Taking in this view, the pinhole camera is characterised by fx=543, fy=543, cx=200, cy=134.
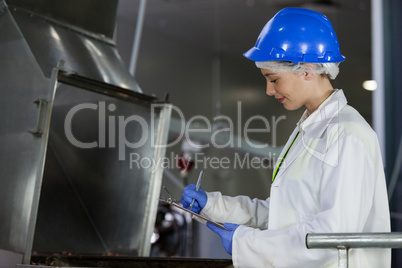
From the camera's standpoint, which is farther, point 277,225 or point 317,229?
point 277,225

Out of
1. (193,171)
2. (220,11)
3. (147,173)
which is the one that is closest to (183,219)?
(193,171)

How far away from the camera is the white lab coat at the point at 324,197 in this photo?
1261 millimetres

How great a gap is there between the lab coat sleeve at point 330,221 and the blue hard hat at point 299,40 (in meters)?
0.26

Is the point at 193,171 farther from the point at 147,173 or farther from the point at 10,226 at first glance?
the point at 10,226

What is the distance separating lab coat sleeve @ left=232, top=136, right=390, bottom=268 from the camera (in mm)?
1248

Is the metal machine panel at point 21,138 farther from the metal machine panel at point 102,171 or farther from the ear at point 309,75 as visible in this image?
the ear at point 309,75

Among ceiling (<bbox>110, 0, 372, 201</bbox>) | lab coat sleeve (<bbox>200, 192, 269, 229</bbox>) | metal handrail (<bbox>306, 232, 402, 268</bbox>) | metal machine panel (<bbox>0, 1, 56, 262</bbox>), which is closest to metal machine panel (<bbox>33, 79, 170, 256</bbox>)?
metal machine panel (<bbox>0, 1, 56, 262</bbox>)

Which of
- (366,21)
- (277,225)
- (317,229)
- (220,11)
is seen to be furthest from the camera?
(220,11)

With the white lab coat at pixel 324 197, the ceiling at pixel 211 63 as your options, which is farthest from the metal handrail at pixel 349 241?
the ceiling at pixel 211 63

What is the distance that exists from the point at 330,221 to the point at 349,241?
0.20 m

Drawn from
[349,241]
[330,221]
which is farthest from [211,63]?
[349,241]

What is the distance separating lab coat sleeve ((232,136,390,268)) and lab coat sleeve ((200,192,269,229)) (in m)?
0.34

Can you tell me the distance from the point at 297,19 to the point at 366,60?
3.18m

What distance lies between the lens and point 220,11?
6.04m
